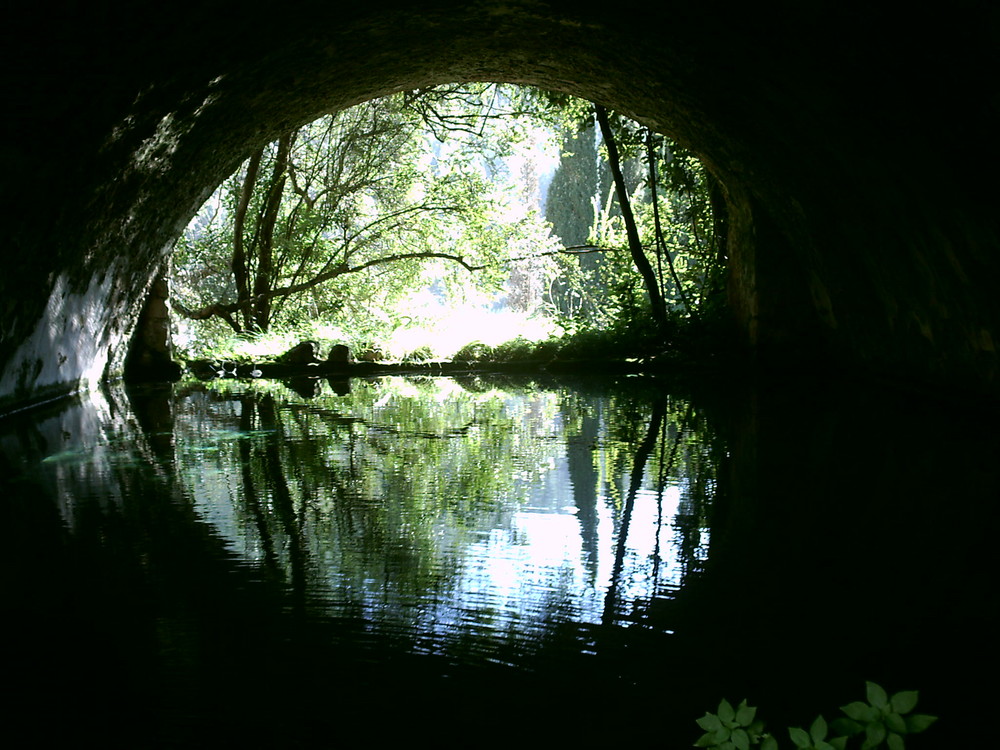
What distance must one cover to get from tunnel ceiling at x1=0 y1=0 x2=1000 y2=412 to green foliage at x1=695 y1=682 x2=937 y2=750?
297cm

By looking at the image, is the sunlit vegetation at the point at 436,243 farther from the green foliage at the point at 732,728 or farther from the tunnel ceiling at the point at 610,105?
the green foliage at the point at 732,728

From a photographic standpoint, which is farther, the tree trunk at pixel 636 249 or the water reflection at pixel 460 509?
the tree trunk at pixel 636 249

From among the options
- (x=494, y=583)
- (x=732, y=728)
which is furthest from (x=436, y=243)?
(x=732, y=728)

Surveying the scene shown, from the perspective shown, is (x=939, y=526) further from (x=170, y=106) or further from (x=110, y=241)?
(x=110, y=241)

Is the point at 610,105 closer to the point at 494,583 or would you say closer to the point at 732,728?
the point at 494,583

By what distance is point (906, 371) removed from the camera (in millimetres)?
7191

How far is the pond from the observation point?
183 centimetres

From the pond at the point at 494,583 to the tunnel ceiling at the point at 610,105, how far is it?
1.47 m

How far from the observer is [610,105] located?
337 inches

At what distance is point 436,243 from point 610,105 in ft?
23.8

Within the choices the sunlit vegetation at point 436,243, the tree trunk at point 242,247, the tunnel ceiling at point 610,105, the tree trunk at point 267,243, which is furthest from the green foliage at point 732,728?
the tree trunk at point 267,243

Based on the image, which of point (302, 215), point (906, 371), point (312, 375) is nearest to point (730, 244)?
point (906, 371)

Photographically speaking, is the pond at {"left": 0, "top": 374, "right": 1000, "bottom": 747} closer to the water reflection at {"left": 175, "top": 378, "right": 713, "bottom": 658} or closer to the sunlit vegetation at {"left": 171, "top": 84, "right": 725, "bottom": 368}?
the water reflection at {"left": 175, "top": 378, "right": 713, "bottom": 658}

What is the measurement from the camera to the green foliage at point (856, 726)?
1235 mm
